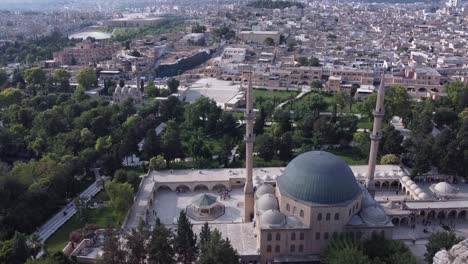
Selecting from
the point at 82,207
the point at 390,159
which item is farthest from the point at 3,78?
the point at 390,159

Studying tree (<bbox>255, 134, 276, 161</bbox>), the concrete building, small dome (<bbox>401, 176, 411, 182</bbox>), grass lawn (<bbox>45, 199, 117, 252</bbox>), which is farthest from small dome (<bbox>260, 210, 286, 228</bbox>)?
the concrete building

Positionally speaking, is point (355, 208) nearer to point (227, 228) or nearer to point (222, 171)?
point (227, 228)

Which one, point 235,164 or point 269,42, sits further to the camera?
point 269,42

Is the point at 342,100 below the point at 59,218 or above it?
above

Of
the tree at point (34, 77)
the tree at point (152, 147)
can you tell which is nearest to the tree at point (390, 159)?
the tree at point (152, 147)

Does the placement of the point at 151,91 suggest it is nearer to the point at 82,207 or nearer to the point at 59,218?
the point at 59,218

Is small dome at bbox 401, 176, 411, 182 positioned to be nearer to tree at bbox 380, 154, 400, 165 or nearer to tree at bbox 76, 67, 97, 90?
tree at bbox 380, 154, 400, 165
